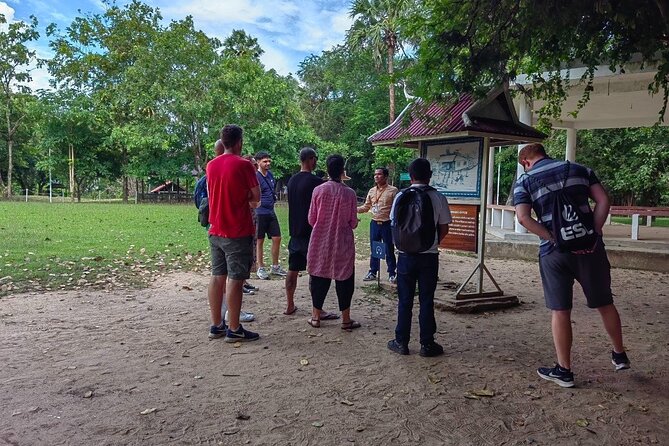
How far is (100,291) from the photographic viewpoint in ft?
21.0

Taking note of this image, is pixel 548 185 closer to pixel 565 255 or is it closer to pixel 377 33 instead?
pixel 565 255

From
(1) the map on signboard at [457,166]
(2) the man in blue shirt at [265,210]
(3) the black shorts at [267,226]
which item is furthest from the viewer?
(3) the black shorts at [267,226]

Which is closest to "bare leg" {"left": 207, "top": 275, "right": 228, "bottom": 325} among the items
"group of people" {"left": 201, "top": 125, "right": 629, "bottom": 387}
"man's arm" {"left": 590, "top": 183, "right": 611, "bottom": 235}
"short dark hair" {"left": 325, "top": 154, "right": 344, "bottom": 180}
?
"group of people" {"left": 201, "top": 125, "right": 629, "bottom": 387}

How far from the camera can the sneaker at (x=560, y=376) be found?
142 inches

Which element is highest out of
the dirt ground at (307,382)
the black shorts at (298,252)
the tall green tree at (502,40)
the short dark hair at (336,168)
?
the tall green tree at (502,40)

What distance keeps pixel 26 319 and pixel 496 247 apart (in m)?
8.62

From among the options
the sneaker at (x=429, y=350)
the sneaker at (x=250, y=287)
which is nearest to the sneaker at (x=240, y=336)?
the sneaker at (x=429, y=350)

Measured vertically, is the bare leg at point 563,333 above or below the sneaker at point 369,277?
above

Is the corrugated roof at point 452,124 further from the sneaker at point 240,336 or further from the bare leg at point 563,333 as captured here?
the sneaker at point 240,336

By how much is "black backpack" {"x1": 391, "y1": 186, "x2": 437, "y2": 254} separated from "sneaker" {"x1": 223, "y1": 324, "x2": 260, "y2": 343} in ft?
5.31

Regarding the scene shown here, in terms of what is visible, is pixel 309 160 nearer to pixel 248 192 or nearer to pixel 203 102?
pixel 248 192

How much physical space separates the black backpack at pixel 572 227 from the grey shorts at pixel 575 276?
96 mm

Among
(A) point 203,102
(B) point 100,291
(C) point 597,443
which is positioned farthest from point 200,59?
(C) point 597,443

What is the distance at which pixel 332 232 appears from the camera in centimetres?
480
